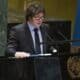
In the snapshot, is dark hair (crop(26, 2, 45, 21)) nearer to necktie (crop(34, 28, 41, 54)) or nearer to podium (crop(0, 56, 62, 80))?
necktie (crop(34, 28, 41, 54))

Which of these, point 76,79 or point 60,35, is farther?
point 60,35

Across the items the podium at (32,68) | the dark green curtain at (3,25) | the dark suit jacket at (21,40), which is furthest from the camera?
the dark green curtain at (3,25)

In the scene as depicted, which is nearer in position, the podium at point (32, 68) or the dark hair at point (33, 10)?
the podium at point (32, 68)

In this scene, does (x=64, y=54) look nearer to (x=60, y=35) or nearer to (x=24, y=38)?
(x=24, y=38)

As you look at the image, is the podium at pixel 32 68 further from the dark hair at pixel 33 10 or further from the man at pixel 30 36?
the dark hair at pixel 33 10

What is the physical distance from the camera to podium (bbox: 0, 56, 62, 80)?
213 inches

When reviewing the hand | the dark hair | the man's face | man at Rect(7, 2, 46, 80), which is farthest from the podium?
the dark hair

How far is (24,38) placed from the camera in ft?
18.9

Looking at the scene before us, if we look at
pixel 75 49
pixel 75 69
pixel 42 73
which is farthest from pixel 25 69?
pixel 75 49

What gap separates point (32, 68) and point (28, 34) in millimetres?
537

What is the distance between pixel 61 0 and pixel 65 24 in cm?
117

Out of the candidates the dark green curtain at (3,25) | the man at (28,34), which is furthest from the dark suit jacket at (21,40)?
the dark green curtain at (3,25)

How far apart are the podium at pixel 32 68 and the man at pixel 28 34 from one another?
18cm

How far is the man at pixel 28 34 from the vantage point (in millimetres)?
5680
